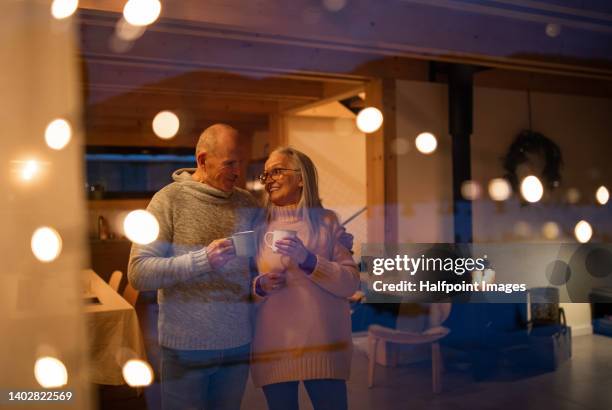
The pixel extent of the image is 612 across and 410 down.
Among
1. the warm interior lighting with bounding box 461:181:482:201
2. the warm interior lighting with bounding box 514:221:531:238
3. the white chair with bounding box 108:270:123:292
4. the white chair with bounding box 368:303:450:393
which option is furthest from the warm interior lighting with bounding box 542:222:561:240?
the white chair with bounding box 108:270:123:292

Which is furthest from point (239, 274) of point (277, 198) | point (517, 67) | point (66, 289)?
point (517, 67)

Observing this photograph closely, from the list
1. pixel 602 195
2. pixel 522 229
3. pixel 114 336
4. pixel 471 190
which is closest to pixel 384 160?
pixel 471 190

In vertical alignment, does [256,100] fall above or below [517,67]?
below

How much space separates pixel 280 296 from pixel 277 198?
266 millimetres

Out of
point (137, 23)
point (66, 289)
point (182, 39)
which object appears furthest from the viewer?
point (182, 39)

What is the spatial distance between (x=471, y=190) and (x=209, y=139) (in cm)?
208

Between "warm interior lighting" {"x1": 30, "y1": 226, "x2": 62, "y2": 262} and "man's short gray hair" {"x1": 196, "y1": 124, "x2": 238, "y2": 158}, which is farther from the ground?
"man's short gray hair" {"x1": 196, "y1": 124, "x2": 238, "y2": 158}

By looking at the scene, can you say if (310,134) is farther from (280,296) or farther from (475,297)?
(280,296)

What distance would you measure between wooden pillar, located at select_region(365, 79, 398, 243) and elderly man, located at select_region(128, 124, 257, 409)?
59.3 inches

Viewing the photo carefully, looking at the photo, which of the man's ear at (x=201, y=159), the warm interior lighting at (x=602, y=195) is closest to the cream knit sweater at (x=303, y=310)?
the man's ear at (x=201, y=159)

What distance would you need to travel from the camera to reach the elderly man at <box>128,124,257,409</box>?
146 cm

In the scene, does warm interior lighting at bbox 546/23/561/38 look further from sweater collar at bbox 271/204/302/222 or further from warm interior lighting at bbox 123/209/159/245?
warm interior lighting at bbox 123/209/159/245

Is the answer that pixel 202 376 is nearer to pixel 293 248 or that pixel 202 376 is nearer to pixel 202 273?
pixel 202 273

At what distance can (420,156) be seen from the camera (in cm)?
324
